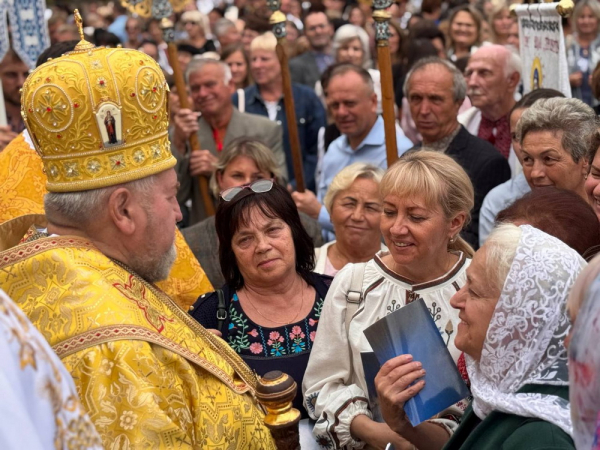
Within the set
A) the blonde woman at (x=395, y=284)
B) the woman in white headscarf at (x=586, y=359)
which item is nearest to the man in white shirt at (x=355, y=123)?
the blonde woman at (x=395, y=284)

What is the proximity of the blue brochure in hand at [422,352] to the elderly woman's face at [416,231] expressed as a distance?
619mm

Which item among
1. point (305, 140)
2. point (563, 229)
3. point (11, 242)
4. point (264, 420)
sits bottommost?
point (305, 140)

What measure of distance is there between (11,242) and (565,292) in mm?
1997

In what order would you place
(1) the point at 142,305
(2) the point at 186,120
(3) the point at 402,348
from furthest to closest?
(2) the point at 186,120
(3) the point at 402,348
(1) the point at 142,305

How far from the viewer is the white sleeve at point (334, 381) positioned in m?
3.38

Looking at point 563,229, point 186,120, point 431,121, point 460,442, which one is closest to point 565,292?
point 460,442

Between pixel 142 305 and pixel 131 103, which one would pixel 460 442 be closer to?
pixel 142 305

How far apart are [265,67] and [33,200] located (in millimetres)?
4807

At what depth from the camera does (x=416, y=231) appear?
140 inches

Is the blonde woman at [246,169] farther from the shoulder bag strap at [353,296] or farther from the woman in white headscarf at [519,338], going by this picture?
the woman in white headscarf at [519,338]

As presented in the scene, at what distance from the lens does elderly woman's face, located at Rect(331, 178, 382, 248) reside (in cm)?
467

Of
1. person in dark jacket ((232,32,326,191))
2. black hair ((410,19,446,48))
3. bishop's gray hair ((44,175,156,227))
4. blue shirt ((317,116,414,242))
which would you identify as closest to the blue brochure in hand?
bishop's gray hair ((44,175,156,227))

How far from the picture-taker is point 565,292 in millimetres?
2395

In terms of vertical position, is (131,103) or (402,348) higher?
(131,103)
